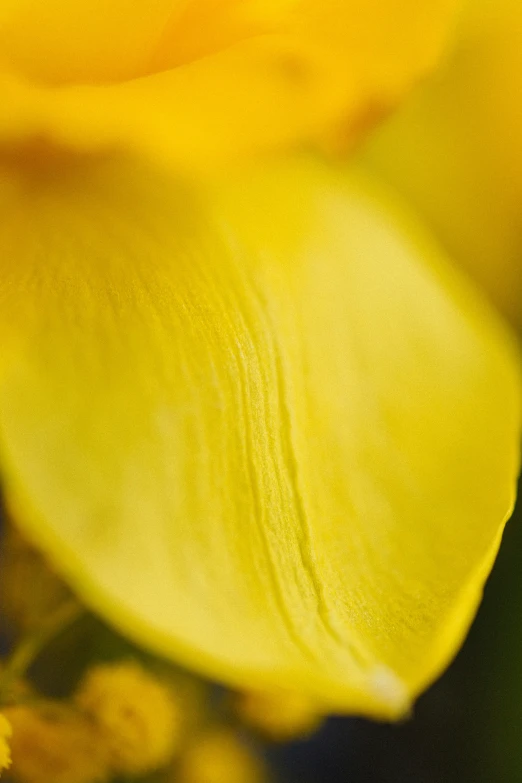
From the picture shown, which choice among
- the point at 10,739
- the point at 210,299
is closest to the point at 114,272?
the point at 210,299

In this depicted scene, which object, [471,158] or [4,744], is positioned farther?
[471,158]

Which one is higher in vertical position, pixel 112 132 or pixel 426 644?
pixel 112 132

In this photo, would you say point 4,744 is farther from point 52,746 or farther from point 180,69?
point 180,69

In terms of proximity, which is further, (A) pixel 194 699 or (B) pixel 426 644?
(A) pixel 194 699

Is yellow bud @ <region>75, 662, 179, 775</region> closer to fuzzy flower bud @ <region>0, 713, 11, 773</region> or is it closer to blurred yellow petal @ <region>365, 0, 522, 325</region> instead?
fuzzy flower bud @ <region>0, 713, 11, 773</region>

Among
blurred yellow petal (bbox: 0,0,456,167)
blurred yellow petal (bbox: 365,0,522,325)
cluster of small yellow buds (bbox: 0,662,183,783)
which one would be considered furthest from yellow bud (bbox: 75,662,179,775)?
blurred yellow petal (bbox: 365,0,522,325)

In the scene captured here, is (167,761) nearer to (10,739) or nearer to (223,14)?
(10,739)

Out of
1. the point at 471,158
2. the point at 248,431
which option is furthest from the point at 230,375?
the point at 471,158
